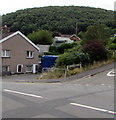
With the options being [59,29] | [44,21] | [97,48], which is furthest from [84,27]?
[97,48]

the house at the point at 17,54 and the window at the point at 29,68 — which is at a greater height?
the house at the point at 17,54

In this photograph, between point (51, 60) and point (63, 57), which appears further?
point (51, 60)

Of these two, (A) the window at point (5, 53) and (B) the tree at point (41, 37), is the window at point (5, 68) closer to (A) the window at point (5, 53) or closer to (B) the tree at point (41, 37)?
(A) the window at point (5, 53)

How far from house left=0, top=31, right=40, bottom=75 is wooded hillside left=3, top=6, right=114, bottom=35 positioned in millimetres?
64371

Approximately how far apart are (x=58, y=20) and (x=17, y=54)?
→ 82162 millimetres

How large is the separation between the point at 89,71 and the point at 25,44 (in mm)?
18204

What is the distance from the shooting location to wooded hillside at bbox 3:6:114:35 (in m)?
→ 106

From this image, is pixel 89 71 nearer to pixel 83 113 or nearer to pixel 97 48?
pixel 97 48

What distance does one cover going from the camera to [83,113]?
753 cm

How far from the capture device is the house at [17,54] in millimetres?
34875

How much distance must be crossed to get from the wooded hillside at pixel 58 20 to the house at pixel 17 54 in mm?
64371

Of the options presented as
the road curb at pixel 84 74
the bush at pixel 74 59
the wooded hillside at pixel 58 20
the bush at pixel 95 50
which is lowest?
the road curb at pixel 84 74

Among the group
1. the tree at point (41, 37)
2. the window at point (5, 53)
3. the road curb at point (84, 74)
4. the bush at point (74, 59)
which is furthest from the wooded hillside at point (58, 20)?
the road curb at point (84, 74)

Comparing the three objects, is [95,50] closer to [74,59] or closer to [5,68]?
[74,59]
